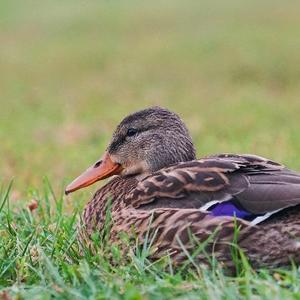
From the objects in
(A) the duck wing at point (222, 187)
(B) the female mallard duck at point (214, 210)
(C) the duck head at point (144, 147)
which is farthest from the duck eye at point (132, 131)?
(A) the duck wing at point (222, 187)

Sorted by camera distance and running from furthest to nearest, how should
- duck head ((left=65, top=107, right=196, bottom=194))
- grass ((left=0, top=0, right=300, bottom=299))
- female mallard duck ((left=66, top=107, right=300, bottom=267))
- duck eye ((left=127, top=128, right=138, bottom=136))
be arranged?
duck eye ((left=127, top=128, right=138, bottom=136)), duck head ((left=65, top=107, right=196, bottom=194)), female mallard duck ((left=66, top=107, right=300, bottom=267)), grass ((left=0, top=0, right=300, bottom=299))

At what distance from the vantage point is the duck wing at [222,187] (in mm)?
4551

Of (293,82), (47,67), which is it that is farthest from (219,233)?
(47,67)

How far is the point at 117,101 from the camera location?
17688 mm

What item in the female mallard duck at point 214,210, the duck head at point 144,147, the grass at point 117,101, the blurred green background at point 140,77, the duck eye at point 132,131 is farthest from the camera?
the blurred green background at point 140,77

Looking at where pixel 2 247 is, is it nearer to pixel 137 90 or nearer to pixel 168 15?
pixel 137 90

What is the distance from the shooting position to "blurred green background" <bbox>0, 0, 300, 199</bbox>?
39.6ft

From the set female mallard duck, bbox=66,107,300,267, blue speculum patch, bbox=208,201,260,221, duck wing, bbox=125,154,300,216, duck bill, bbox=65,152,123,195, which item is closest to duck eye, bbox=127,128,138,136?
duck bill, bbox=65,152,123,195

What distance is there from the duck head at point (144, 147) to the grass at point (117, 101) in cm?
32

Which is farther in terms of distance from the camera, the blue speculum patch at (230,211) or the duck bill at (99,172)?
the duck bill at (99,172)

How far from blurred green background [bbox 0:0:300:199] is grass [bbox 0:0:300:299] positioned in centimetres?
4

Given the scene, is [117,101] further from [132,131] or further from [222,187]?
[222,187]

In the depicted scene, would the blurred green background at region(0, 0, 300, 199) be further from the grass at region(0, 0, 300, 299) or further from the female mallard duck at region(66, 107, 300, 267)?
the female mallard duck at region(66, 107, 300, 267)

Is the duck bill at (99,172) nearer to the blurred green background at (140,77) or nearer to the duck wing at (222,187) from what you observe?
the duck wing at (222,187)
